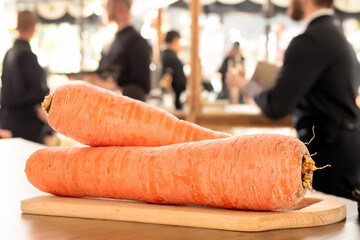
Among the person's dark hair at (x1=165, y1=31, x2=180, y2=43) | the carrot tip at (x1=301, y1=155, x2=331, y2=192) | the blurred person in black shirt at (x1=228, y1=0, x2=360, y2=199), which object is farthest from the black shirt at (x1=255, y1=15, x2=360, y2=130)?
the person's dark hair at (x1=165, y1=31, x2=180, y2=43)

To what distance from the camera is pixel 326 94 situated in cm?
236

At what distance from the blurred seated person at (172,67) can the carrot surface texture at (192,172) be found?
4.32 meters

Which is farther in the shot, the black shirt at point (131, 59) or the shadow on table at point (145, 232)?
the black shirt at point (131, 59)

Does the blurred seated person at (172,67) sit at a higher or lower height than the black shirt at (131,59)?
lower

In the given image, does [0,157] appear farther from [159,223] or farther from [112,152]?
[159,223]

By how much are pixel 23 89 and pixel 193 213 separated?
3.32 m

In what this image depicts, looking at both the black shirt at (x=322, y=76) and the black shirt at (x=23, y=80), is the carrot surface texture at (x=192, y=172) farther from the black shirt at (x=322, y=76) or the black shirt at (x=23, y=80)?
the black shirt at (x=23, y=80)

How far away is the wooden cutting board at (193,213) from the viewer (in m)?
0.76

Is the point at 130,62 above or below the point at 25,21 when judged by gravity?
below

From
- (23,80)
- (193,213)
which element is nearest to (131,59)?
(23,80)

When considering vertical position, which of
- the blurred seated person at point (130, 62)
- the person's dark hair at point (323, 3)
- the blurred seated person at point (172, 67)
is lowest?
the blurred seated person at point (172, 67)

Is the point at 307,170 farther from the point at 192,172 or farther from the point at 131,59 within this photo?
the point at 131,59

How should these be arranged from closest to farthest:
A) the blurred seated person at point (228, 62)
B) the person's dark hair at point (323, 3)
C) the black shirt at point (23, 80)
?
1. the person's dark hair at point (323, 3)
2. the black shirt at point (23, 80)
3. the blurred seated person at point (228, 62)

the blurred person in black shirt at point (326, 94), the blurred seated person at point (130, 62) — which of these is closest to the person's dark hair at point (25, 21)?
the blurred seated person at point (130, 62)
